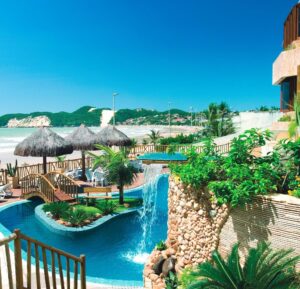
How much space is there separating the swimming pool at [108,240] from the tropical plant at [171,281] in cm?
79

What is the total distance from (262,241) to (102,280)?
11.7 feet

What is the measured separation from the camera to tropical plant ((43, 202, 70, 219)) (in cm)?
1168

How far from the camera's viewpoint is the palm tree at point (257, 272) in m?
4.47

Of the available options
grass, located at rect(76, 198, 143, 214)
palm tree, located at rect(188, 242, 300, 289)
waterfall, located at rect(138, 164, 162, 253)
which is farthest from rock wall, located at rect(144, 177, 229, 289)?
grass, located at rect(76, 198, 143, 214)

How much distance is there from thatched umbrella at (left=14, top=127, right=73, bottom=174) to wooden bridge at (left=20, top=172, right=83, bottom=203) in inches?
64.8

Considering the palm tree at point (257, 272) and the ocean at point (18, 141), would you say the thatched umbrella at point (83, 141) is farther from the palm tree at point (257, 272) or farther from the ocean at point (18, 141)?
the palm tree at point (257, 272)

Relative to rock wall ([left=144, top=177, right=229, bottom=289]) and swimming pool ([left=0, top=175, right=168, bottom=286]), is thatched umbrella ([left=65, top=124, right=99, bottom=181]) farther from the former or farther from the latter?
rock wall ([left=144, top=177, right=229, bottom=289])

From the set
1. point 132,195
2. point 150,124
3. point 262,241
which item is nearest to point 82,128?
point 132,195

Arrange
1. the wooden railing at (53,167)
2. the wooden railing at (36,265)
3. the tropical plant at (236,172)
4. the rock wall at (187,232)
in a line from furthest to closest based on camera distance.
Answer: the wooden railing at (53,167) < the rock wall at (187,232) < the tropical plant at (236,172) < the wooden railing at (36,265)

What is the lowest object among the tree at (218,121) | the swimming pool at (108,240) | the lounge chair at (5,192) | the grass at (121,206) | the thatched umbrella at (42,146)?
the swimming pool at (108,240)

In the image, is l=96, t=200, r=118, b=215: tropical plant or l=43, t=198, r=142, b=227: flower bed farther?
l=96, t=200, r=118, b=215: tropical plant

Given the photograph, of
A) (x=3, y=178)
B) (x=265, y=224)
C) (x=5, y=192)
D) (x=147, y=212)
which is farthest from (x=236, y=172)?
(x=3, y=178)

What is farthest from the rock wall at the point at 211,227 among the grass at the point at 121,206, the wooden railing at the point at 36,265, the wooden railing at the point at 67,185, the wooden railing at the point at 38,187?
the wooden railing at the point at 67,185

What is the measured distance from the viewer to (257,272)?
4621 millimetres
